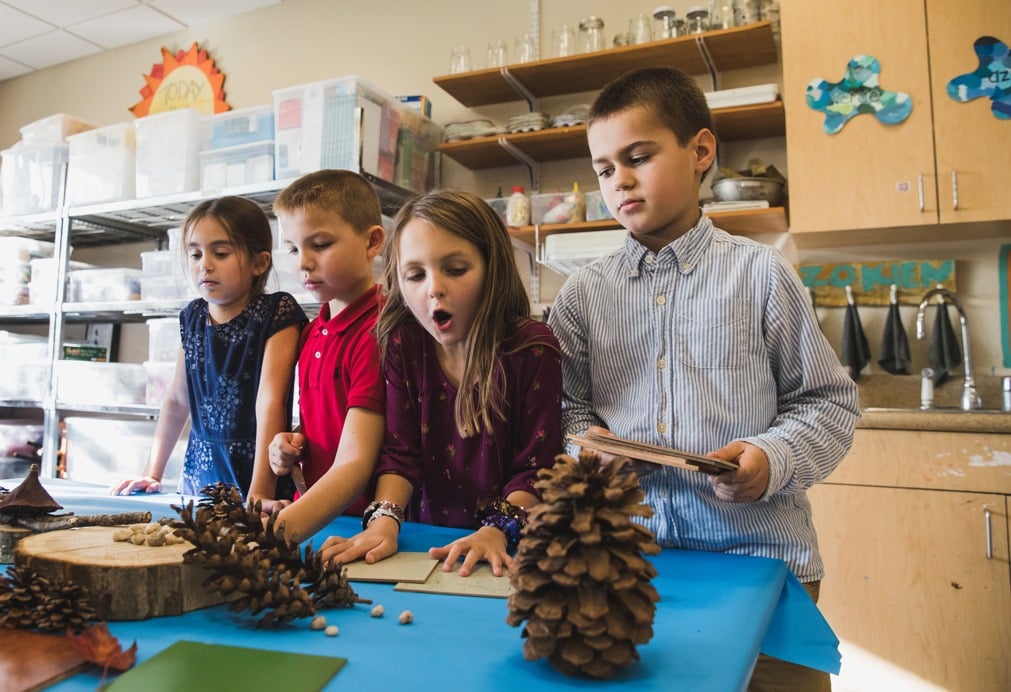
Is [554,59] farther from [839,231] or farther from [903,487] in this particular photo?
[903,487]

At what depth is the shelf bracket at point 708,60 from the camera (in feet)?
7.65

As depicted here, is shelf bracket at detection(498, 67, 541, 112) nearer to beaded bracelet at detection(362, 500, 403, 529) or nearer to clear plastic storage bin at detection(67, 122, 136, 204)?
clear plastic storage bin at detection(67, 122, 136, 204)

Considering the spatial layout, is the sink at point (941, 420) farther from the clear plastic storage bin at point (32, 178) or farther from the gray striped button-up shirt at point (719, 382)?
the clear plastic storage bin at point (32, 178)

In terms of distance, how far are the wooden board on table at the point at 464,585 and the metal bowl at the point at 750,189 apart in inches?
75.4

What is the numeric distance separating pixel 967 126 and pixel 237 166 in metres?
2.52

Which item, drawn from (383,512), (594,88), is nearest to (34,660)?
(383,512)

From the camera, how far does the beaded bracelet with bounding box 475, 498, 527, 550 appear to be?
2.56 feet

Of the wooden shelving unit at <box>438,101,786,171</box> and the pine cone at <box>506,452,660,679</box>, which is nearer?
the pine cone at <box>506,452,660,679</box>

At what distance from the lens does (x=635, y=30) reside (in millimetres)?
2521

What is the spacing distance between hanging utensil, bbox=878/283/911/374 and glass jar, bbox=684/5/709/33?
108 cm

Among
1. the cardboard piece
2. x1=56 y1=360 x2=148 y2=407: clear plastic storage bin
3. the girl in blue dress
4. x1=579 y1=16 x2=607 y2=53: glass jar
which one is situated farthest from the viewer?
x1=56 y1=360 x2=148 y2=407: clear plastic storage bin

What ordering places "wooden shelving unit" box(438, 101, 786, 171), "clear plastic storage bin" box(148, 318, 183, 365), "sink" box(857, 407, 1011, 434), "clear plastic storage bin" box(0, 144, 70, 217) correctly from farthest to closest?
"clear plastic storage bin" box(0, 144, 70, 217) → "clear plastic storage bin" box(148, 318, 183, 365) → "wooden shelving unit" box(438, 101, 786, 171) → "sink" box(857, 407, 1011, 434)

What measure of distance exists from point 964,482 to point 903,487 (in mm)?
142

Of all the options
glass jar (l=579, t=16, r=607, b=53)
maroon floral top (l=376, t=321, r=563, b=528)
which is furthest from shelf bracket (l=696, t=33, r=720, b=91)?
maroon floral top (l=376, t=321, r=563, b=528)
